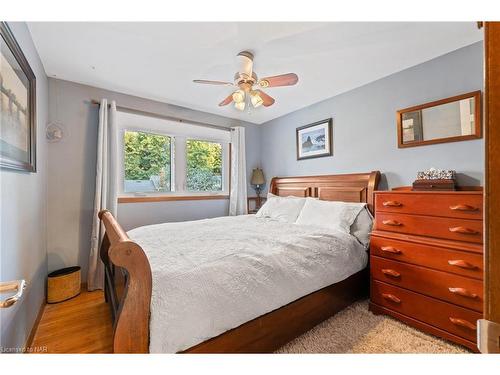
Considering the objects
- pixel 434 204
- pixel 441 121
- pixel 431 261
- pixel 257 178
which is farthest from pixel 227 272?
pixel 257 178

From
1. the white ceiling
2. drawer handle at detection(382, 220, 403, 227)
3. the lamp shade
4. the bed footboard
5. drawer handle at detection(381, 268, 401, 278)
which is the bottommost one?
drawer handle at detection(381, 268, 401, 278)

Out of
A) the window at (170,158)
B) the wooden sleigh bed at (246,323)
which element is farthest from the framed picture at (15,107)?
the window at (170,158)

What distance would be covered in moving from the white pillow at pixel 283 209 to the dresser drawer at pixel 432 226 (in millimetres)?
992

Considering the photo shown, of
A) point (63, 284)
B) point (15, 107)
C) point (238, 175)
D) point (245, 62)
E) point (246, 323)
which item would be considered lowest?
point (63, 284)

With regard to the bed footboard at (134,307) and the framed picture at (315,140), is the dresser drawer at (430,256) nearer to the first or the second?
the framed picture at (315,140)

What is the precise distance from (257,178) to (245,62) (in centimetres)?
225

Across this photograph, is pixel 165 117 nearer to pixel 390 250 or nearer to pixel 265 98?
pixel 265 98

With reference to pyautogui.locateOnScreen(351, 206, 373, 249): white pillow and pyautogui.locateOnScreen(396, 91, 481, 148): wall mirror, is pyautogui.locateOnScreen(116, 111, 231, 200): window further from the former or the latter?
pyautogui.locateOnScreen(396, 91, 481, 148): wall mirror

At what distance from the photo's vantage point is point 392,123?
2412 mm

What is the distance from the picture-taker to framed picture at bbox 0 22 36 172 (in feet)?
3.85

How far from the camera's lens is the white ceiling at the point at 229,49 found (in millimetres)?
1672

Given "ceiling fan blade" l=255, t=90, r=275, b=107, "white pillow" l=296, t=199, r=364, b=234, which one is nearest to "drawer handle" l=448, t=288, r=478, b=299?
"white pillow" l=296, t=199, r=364, b=234

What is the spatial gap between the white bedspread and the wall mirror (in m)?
1.24

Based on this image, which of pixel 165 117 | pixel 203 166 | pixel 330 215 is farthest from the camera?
pixel 203 166
